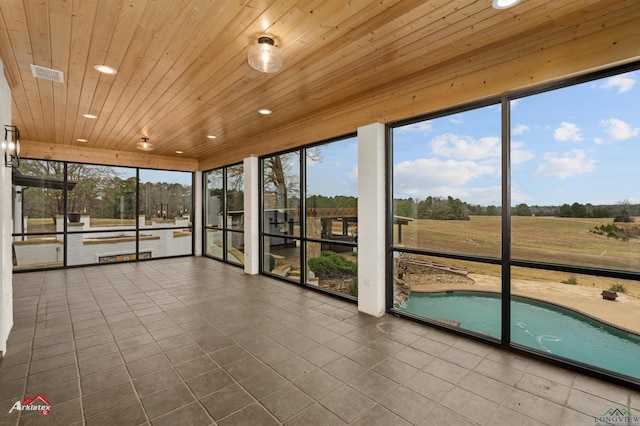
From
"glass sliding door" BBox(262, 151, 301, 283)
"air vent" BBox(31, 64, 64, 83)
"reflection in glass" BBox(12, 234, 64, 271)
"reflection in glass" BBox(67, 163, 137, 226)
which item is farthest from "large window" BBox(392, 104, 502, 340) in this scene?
"reflection in glass" BBox(12, 234, 64, 271)

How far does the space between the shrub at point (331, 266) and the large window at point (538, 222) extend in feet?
3.41

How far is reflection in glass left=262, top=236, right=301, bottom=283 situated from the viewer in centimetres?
545

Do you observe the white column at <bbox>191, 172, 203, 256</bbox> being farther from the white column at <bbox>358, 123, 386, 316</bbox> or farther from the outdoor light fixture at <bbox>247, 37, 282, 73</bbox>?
the outdoor light fixture at <bbox>247, 37, 282, 73</bbox>

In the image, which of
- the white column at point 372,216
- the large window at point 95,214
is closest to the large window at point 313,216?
the white column at point 372,216

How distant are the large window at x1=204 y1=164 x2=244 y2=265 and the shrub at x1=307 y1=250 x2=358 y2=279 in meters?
2.55

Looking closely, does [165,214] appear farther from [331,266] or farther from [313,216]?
[331,266]

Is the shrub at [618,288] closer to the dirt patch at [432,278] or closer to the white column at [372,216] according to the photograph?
the dirt patch at [432,278]

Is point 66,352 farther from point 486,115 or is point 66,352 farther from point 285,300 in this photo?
point 486,115

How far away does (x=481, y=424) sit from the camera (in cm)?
190

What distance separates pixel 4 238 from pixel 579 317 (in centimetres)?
545

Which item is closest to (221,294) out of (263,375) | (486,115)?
(263,375)

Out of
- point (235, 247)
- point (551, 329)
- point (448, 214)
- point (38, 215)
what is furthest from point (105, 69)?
point (38, 215)

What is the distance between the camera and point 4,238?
2.89 meters

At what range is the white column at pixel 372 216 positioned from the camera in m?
3.75
